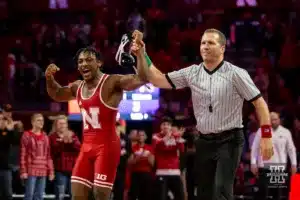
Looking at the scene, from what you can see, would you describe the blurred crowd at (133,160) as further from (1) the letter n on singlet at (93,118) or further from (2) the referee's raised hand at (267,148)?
(2) the referee's raised hand at (267,148)

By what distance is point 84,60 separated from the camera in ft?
22.2

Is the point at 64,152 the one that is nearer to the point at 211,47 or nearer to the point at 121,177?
the point at 121,177

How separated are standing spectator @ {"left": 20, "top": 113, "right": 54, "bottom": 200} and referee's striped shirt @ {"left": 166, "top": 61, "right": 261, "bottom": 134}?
4958 mm

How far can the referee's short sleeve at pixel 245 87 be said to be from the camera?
19.0 ft

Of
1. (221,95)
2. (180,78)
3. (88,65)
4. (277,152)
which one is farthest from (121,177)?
(221,95)

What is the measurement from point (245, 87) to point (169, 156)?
539cm

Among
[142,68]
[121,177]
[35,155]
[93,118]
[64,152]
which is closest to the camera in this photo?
[142,68]

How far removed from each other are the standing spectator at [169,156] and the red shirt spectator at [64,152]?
1294 millimetres

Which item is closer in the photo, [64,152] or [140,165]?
[64,152]

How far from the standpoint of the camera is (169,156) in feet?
36.3

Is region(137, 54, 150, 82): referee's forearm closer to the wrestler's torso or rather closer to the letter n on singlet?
the wrestler's torso

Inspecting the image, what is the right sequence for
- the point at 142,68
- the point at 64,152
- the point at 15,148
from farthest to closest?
the point at 15,148 → the point at 64,152 → the point at 142,68

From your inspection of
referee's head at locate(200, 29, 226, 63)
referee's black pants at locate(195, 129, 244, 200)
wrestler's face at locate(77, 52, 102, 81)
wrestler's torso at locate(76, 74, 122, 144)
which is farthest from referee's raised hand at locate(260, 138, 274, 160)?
wrestler's face at locate(77, 52, 102, 81)

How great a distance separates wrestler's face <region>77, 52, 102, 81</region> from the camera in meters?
6.75
